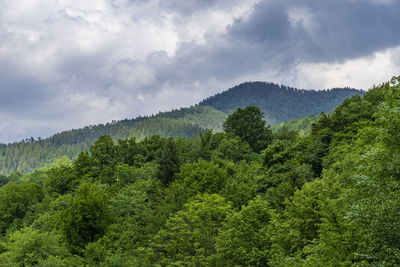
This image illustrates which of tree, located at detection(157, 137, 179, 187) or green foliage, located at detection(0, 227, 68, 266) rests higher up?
tree, located at detection(157, 137, 179, 187)

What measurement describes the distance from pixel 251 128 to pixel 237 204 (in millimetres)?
39866

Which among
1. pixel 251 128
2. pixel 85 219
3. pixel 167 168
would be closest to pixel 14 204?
pixel 85 219

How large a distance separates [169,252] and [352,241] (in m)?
19.9

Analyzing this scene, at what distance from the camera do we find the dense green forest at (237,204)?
51.4 feet

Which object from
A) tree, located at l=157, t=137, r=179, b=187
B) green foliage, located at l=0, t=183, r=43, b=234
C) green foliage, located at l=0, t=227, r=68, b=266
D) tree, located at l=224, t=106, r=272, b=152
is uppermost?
tree, located at l=224, t=106, r=272, b=152

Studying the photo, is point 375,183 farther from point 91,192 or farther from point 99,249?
point 91,192

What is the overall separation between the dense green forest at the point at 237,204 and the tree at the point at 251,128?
0.27 metres

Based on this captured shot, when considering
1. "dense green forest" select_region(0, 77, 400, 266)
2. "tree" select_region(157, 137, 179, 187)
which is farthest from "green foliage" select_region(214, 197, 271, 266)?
"tree" select_region(157, 137, 179, 187)

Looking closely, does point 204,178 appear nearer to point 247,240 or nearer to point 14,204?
point 247,240

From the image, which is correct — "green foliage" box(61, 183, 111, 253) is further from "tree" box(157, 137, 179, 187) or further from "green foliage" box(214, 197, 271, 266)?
"green foliage" box(214, 197, 271, 266)

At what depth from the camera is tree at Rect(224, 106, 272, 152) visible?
76062 millimetres

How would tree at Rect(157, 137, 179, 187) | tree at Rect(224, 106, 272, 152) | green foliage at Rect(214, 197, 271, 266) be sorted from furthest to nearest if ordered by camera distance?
tree at Rect(224, 106, 272, 152) → tree at Rect(157, 137, 179, 187) → green foliage at Rect(214, 197, 271, 266)

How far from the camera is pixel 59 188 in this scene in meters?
68.3

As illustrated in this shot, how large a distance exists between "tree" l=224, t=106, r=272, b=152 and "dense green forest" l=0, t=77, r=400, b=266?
0.27 metres
